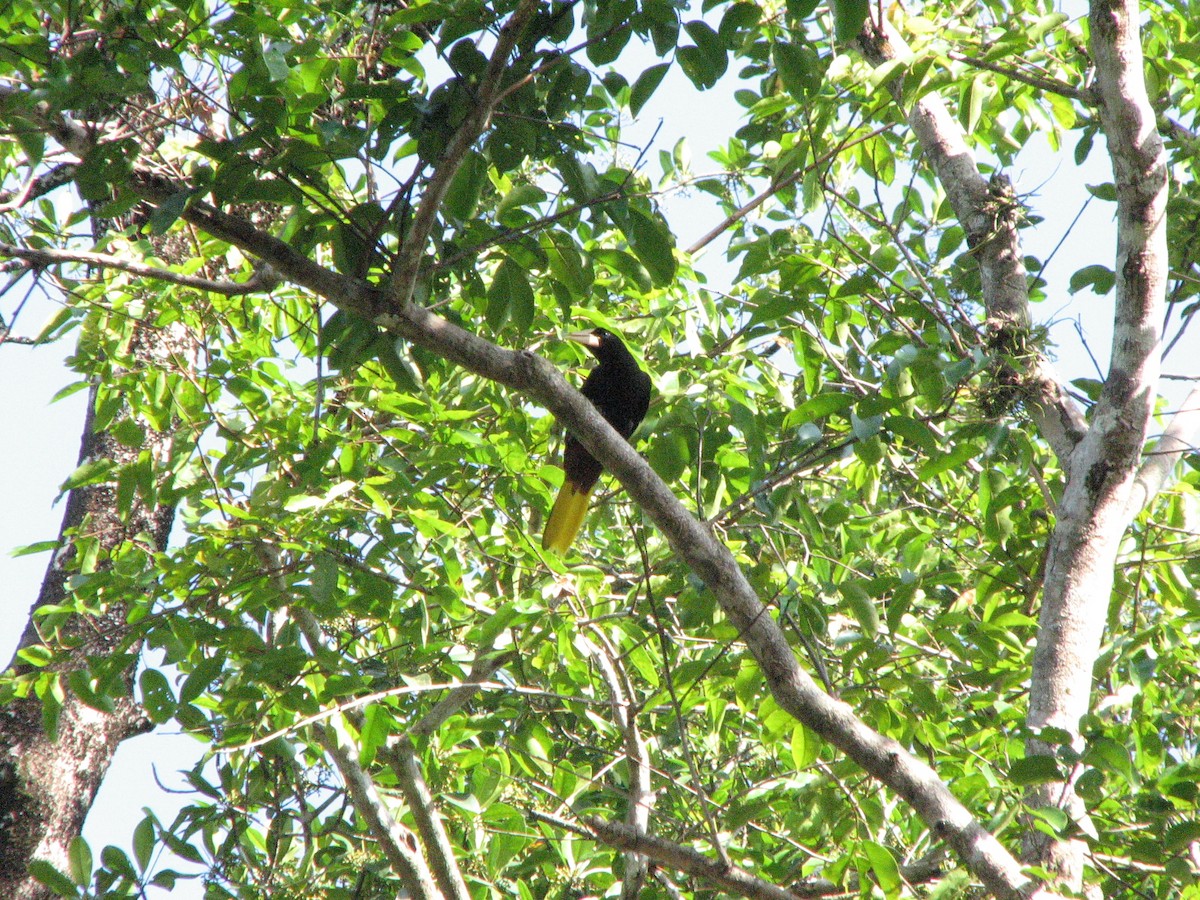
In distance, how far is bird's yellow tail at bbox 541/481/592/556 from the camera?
355 centimetres

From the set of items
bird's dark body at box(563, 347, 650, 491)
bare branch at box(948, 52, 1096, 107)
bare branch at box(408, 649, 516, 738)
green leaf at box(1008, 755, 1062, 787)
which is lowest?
green leaf at box(1008, 755, 1062, 787)

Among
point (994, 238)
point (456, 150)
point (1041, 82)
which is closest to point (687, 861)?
point (456, 150)

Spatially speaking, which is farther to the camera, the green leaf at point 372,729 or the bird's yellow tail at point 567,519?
the bird's yellow tail at point 567,519

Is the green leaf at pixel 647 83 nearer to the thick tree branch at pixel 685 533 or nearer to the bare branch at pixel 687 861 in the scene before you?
the thick tree branch at pixel 685 533

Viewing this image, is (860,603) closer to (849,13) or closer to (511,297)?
(511,297)

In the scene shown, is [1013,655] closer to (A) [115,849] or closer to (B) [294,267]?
(B) [294,267]

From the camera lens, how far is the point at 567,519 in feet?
11.7

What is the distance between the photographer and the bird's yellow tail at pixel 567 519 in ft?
11.7

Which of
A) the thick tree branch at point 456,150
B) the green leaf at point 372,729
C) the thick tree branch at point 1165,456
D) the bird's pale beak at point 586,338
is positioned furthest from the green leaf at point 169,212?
the thick tree branch at point 1165,456

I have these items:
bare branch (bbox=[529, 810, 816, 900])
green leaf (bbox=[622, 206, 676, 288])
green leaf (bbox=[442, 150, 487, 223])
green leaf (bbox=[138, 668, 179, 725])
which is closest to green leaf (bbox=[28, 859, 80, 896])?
green leaf (bbox=[138, 668, 179, 725])

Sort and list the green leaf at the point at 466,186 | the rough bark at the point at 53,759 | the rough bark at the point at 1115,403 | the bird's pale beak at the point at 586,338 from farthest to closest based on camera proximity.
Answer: the rough bark at the point at 53,759
the bird's pale beak at the point at 586,338
the rough bark at the point at 1115,403
the green leaf at the point at 466,186

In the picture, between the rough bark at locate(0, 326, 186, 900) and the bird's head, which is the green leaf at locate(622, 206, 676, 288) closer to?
the bird's head

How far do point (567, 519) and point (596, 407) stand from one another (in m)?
0.45

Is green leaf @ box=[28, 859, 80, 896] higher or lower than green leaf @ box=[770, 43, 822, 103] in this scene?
lower
